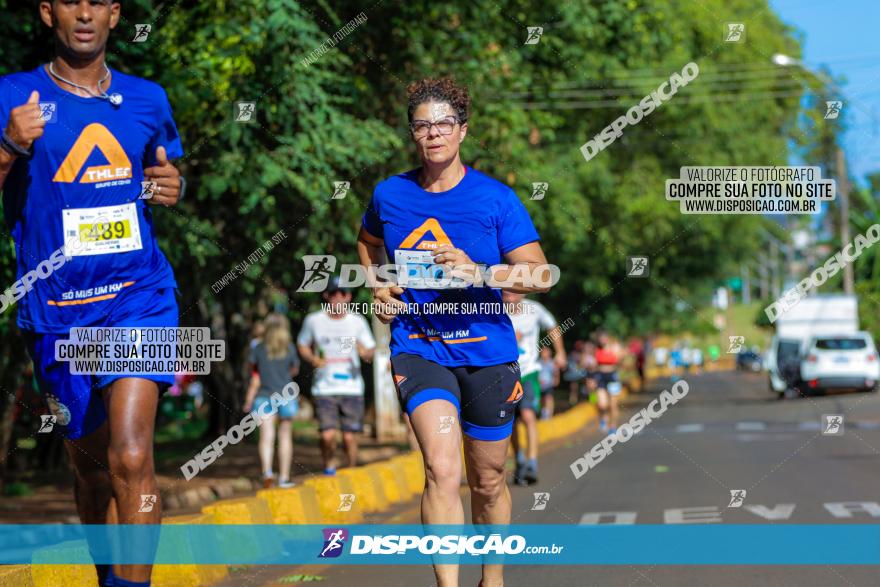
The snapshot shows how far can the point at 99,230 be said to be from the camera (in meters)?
5.40

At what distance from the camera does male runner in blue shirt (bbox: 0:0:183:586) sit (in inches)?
210

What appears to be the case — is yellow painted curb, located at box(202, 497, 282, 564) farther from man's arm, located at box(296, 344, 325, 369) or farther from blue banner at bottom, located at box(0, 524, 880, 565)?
man's arm, located at box(296, 344, 325, 369)

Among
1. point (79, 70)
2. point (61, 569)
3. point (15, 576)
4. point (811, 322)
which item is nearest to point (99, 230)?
point (79, 70)

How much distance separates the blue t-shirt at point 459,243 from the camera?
6004 millimetres

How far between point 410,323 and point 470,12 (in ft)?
39.5

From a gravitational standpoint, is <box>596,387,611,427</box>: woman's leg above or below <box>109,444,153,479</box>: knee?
below

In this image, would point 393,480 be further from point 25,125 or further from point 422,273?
point 25,125

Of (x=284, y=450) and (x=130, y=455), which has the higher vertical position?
(x=130, y=455)

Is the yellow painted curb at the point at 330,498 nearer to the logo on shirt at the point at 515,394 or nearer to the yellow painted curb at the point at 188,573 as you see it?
the yellow painted curb at the point at 188,573

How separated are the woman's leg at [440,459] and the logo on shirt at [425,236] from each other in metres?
0.64

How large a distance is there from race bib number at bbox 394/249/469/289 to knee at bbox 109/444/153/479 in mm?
1309

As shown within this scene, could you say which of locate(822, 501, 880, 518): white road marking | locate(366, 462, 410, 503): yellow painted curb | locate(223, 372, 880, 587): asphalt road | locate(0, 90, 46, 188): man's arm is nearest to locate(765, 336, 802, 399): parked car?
locate(223, 372, 880, 587): asphalt road

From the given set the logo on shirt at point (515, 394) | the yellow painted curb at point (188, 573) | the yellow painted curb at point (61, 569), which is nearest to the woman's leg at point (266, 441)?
the yellow painted curb at point (188, 573)

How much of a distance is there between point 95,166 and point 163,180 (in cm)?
27
